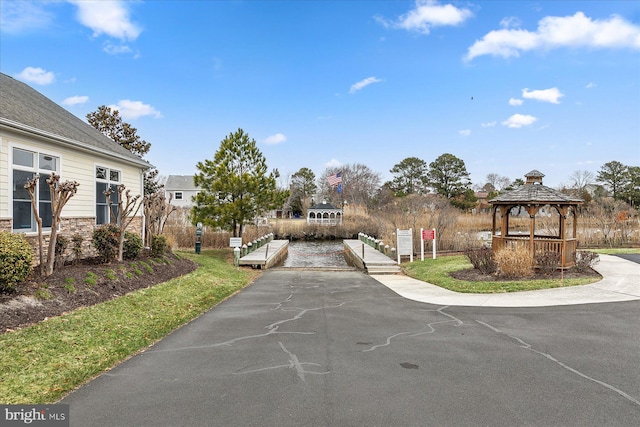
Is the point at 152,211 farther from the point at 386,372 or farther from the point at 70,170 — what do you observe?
the point at 386,372

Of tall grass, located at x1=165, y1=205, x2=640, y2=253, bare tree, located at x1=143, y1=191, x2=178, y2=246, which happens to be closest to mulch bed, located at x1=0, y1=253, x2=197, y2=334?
bare tree, located at x1=143, y1=191, x2=178, y2=246

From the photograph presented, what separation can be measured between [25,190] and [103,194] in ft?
11.4

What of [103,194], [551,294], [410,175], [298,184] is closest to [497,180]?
[410,175]

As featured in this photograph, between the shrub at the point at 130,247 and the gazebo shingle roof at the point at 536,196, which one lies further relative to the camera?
the gazebo shingle roof at the point at 536,196

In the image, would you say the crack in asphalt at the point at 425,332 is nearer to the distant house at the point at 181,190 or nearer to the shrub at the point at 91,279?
the shrub at the point at 91,279

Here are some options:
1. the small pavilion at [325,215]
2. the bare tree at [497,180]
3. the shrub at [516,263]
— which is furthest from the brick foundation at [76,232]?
the bare tree at [497,180]

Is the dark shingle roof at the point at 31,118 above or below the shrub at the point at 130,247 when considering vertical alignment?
above

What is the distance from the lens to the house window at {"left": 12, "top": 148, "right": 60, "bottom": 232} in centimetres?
843

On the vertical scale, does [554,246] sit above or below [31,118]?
below

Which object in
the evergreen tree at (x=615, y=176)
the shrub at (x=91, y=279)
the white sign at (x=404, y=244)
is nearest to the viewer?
the shrub at (x=91, y=279)

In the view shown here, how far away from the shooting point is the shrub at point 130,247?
11055 millimetres

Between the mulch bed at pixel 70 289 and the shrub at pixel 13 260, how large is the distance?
23cm

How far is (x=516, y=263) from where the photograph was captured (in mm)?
10477

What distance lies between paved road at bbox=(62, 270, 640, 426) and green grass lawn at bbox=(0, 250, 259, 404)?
31 cm
